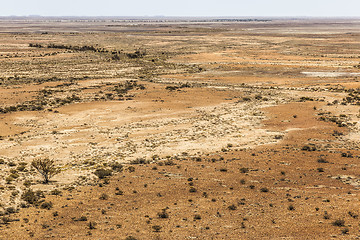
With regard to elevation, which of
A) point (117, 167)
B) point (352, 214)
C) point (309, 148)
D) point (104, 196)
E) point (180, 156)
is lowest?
point (180, 156)

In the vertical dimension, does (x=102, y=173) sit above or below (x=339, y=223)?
below

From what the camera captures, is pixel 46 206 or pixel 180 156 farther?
pixel 180 156

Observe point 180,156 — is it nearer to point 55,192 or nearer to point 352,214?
point 55,192

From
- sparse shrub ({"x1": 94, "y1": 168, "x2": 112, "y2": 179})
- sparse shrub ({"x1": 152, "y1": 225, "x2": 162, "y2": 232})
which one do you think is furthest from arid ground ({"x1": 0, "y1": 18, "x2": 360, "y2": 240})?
sparse shrub ({"x1": 94, "y1": 168, "x2": 112, "y2": 179})

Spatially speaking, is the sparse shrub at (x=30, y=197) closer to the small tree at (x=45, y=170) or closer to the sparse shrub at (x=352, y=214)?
the small tree at (x=45, y=170)

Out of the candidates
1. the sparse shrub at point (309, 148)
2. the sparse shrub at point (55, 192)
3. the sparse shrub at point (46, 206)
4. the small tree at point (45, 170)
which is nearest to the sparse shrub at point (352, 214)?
the sparse shrub at point (309, 148)

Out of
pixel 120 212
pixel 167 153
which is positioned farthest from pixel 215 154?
pixel 120 212

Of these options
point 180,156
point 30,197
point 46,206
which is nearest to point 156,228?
point 46,206

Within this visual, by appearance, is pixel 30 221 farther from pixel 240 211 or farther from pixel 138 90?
pixel 138 90
